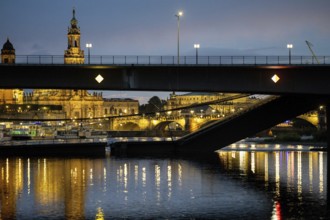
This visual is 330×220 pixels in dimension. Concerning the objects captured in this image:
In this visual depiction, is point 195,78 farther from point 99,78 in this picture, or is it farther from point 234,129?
point 234,129

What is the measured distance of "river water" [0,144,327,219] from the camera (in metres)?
48.9

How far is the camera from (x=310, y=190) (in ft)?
201

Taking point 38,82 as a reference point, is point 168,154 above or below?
below

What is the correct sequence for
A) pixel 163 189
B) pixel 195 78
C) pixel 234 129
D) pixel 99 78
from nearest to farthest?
pixel 163 189
pixel 99 78
pixel 195 78
pixel 234 129

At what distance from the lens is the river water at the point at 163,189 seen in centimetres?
4891

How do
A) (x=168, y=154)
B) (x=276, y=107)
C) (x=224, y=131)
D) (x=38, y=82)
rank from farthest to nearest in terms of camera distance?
1. (x=168, y=154)
2. (x=224, y=131)
3. (x=276, y=107)
4. (x=38, y=82)

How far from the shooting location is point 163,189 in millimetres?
62156

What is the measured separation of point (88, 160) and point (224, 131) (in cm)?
1831

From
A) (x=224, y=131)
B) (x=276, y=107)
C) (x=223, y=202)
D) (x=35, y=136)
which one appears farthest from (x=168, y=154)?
(x=35, y=136)

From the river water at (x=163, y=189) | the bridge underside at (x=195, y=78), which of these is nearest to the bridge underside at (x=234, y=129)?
the river water at (x=163, y=189)

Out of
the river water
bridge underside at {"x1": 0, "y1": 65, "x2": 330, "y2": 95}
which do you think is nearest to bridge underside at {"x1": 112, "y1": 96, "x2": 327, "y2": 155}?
the river water

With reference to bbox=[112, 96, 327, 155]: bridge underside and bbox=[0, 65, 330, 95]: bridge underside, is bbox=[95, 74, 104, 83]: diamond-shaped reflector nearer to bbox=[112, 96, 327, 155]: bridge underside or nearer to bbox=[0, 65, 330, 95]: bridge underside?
bbox=[0, 65, 330, 95]: bridge underside

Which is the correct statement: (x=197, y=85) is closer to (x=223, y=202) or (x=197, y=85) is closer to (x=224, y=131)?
(x=223, y=202)

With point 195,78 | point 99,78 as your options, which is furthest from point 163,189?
point 99,78
